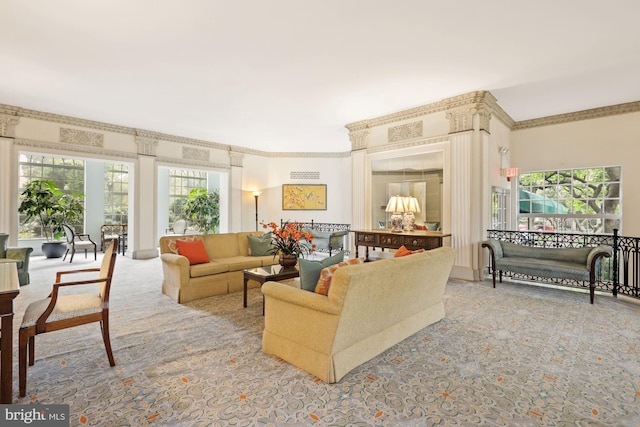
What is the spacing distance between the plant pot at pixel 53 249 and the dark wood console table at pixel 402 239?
7.99 metres

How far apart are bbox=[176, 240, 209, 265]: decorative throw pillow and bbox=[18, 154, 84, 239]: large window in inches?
287

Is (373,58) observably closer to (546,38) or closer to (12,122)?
(546,38)

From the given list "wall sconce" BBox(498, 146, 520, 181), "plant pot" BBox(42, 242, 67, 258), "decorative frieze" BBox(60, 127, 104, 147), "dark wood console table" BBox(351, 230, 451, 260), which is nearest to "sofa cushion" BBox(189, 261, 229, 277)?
"dark wood console table" BBox(351, 230, 451, 260)

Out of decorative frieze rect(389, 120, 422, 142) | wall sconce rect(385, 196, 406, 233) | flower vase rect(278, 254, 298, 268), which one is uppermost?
decorative frieze rect(389, 120, 422, 142)

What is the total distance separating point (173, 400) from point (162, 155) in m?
7.46

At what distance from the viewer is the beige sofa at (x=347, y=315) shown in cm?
230

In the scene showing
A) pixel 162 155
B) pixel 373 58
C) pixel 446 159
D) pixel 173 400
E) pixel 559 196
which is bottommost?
pixel 173 400

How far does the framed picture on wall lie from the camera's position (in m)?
10.5

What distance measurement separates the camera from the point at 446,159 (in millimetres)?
5887

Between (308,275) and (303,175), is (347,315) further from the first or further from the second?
(303,175)

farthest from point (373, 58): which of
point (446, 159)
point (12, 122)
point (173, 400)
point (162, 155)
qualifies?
point (12, 122)

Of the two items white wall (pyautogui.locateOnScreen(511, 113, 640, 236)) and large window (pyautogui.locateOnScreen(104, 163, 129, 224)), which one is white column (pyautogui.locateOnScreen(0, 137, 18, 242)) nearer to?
large window (pyautogui.locateOnScreen(104, 163, 129, 224))

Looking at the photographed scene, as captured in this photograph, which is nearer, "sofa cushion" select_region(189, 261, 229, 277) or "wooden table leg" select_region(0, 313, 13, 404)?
"wooden table leg" select_region(0, 313, 13, 404)

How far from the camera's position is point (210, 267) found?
4.52 meters
